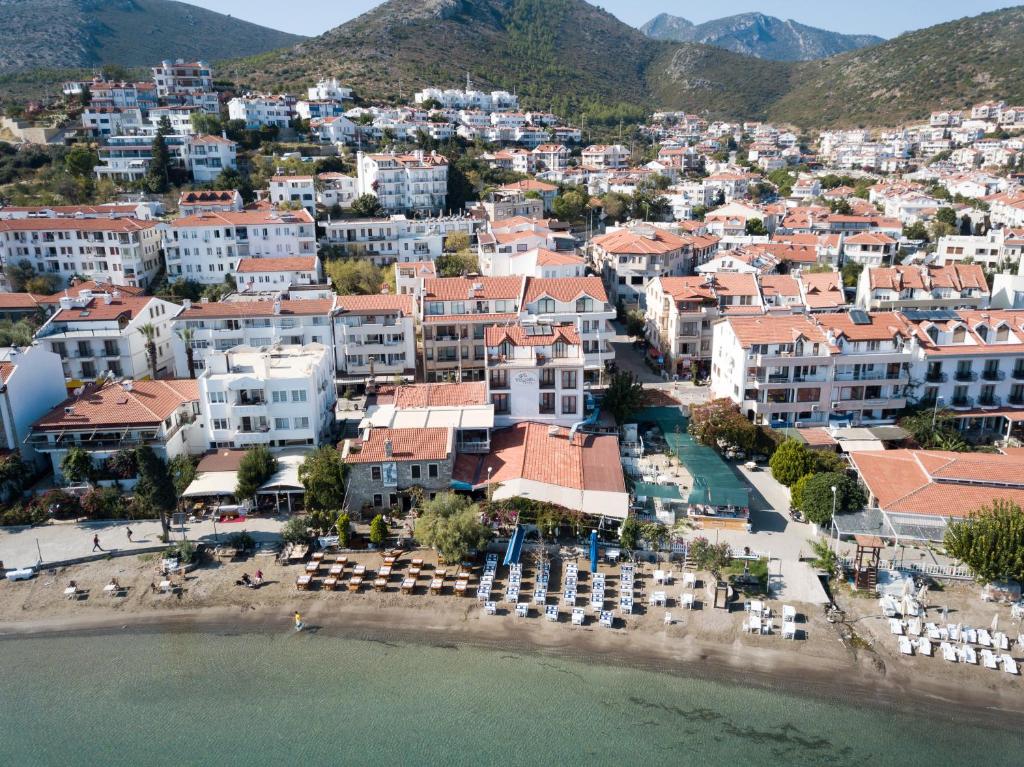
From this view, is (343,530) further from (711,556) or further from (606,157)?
(606,157)

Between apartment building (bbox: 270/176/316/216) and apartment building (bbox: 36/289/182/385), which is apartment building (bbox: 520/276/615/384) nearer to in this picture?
apartment building (bbox: 36/289/182/385)

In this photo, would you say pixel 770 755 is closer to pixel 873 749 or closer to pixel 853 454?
pixel 873 749

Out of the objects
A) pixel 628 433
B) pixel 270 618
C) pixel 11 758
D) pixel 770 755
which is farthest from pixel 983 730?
pixel 11 758

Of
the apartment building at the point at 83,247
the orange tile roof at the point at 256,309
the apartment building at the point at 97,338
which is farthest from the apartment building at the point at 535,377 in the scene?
the apartment building at the point at 83,247

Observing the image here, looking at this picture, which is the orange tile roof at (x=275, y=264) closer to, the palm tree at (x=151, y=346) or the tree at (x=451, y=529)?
the palm tree at (x=151, y=346)

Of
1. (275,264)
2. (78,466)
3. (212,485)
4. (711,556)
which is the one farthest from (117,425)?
(711,556)
